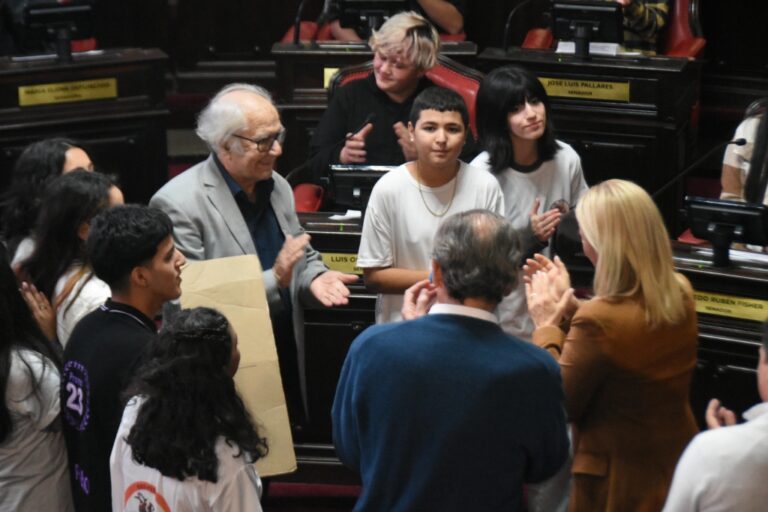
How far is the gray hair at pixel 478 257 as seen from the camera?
2.29 m

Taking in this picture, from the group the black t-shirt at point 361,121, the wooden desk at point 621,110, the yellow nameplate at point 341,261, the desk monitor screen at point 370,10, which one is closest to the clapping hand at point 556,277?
the yellow nameplate at point 341,261

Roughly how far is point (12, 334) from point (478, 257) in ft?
3.60

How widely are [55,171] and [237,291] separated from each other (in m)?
0.80

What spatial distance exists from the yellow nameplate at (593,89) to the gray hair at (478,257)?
281 centimetres

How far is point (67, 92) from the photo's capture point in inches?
209

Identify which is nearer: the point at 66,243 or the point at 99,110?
the point at 66,243

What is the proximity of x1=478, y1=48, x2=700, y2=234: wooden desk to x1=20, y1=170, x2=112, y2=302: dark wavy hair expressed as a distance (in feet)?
8.37

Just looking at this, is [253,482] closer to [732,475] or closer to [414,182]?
[732,475]

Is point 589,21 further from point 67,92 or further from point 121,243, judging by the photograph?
point 121,243

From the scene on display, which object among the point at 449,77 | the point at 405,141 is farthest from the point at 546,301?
the point at 449,77

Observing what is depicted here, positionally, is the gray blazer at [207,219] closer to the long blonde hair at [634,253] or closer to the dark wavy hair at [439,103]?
the dark wavy hair at [439,103]

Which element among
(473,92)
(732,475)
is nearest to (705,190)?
(473,92)

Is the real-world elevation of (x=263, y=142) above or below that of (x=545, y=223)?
above

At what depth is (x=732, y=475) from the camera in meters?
2.11
